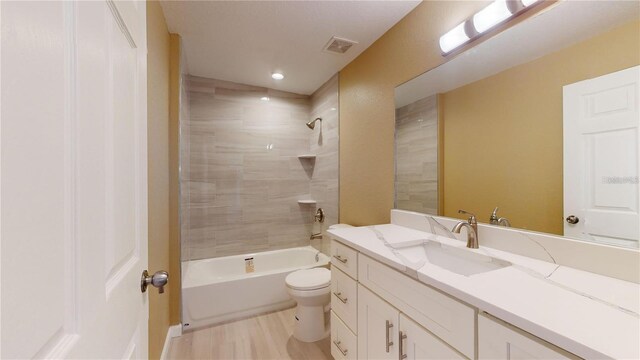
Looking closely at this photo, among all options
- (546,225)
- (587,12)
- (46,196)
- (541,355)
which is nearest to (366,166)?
(546,225)

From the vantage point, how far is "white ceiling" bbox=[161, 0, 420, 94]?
1.65 meters

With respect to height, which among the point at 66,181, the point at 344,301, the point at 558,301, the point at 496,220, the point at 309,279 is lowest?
the point at 309,279

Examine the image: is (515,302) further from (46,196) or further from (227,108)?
(227,108)

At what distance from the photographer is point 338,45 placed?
6.84ft

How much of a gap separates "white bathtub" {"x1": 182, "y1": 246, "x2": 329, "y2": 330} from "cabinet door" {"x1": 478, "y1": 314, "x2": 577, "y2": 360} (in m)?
1.95

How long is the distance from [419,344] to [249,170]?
249 centimetres

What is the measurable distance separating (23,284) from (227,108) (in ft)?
9.34

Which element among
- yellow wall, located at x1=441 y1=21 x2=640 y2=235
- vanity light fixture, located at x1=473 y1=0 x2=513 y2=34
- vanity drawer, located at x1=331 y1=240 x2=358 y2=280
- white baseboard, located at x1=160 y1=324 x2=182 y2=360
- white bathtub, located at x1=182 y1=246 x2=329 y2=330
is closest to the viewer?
yellow wall, located at x1=441 y1=21 x2=640 y2=235

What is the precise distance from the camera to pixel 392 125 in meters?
1.88

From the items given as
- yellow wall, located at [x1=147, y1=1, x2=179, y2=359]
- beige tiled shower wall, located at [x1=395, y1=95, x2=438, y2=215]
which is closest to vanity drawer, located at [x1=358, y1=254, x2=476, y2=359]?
beige tiled shower wall, located at [x1=395, y1=95, x2=438, y2=215]

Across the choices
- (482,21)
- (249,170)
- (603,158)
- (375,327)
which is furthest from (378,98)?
(249,170)

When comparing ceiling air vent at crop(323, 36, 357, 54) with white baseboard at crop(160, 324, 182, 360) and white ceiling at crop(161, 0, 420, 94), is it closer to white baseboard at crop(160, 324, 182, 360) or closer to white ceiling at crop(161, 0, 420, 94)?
white ceiling at crop(161, 0, 420, 94)

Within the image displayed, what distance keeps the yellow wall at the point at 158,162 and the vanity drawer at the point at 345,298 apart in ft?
3.38

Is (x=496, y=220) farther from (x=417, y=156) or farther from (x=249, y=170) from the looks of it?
(x=249, y=170)
